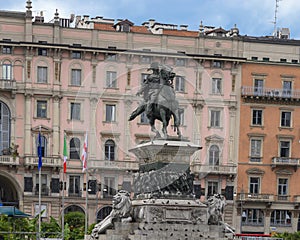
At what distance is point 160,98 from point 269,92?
56.6m

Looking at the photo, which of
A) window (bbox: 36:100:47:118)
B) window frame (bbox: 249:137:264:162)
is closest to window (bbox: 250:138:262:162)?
window frame (bbox: 249:137:264:162)

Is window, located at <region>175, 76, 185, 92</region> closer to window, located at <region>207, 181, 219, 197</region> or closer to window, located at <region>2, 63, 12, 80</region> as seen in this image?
window, located at <region>2, 63, 12, 80</region>

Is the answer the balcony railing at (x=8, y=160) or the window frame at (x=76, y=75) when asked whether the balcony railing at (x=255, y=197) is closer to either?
the window frame at (x=76, y=75)

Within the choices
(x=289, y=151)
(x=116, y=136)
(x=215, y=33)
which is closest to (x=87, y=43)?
(x=215, y=33)

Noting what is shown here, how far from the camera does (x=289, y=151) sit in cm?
9456

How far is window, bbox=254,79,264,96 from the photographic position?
93.1 m

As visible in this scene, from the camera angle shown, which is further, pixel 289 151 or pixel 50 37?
pixel 289 151

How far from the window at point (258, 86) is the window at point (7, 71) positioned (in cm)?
2365

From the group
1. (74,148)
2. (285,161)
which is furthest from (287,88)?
(74,148)

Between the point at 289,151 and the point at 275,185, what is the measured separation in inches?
146

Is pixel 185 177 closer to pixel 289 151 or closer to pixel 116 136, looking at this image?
pixel 116 136

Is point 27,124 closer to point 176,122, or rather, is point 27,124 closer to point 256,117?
point 256,117

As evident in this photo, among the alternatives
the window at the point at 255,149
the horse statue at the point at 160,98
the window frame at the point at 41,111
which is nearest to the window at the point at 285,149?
the window at the point at 255,149

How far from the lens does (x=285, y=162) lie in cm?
9344
